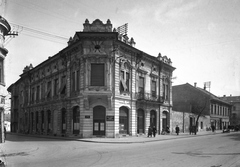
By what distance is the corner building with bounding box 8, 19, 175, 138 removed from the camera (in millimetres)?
25422

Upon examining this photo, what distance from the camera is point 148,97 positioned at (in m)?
30.8

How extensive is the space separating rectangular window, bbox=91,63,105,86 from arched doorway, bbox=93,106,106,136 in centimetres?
269

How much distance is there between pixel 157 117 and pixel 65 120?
12.6 meters

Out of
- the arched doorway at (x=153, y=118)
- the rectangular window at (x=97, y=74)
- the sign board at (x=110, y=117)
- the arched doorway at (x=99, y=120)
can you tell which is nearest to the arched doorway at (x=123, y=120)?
the sign board at (x=110, y=117)

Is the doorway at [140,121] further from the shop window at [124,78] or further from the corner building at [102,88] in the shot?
the shop window at [124,78]

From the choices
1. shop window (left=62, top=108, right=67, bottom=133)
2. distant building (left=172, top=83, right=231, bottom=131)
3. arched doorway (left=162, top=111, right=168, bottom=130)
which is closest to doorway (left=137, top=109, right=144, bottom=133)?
arched doorway (left=162, top=111, right=168, bottom=130)

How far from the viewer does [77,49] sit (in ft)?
90.8

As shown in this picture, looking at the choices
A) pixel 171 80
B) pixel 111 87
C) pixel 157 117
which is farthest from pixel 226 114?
pixel 111 87

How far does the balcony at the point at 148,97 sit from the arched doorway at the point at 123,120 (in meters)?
2.52

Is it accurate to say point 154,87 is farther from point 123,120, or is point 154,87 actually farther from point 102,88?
point 102,88

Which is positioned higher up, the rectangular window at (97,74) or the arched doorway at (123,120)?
the rectangular window at (97,74)

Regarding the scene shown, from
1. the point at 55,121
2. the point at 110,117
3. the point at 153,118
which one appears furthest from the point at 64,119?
the point at 153,118

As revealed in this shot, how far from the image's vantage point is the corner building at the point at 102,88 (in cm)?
2542

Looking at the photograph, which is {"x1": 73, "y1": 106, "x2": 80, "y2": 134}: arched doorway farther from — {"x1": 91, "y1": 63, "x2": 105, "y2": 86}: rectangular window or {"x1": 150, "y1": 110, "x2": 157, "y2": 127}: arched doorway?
{"x1": 150, "y1": 110, "x2": 157, "y2": 127}: arched doorway
